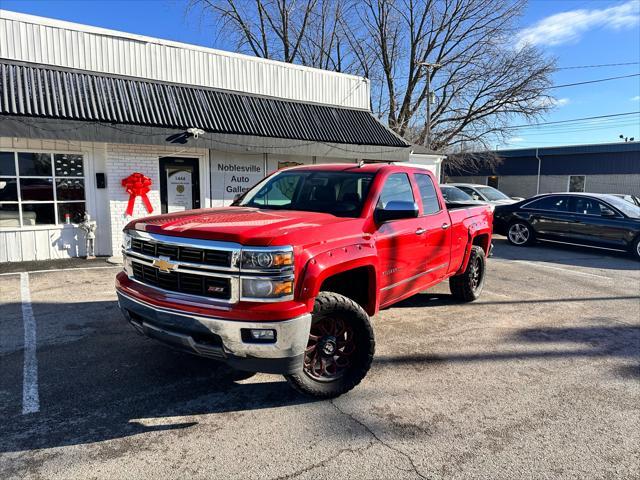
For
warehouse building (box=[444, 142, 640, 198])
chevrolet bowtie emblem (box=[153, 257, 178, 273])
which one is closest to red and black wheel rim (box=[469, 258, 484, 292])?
chevrolet bowtie emblem (box=[153, 257, 178, 273])

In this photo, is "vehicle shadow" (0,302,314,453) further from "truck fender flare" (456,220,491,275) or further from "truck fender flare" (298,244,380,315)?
"truck fender flare" (456,220,491,275)

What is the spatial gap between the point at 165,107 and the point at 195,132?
0.98 meters

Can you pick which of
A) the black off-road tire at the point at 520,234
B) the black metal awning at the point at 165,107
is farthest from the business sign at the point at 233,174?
the black off-road tire at the point at 520,234

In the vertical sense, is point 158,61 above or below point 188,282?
above

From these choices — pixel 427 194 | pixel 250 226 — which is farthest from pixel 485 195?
pixel 250 226

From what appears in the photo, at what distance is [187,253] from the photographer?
3199 mm

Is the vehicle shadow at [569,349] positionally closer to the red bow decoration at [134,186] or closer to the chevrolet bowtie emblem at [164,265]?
the chevrolet bowtie emblem at [164,265]

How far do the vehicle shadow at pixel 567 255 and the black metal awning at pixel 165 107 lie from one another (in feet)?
14.6

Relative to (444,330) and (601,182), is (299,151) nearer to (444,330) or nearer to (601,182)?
(444,330)

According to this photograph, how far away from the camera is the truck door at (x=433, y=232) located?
16.3 ft

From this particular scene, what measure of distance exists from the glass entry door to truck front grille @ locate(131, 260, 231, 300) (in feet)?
24.6

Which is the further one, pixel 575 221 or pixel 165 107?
pixel 575 221

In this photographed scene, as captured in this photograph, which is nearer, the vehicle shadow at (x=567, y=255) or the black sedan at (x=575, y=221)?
the vehicle shadow at (x=567, y=255)

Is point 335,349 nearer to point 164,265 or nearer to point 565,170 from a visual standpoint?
point 164,265
